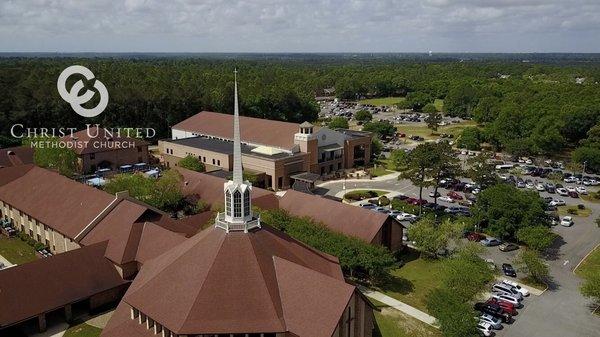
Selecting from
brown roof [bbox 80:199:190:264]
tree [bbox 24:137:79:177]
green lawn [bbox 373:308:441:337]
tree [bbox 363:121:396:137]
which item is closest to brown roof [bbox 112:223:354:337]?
brown roof [bbox 80:199:190:264]

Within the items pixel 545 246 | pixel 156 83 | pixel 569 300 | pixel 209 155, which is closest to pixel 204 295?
pixel 569 300

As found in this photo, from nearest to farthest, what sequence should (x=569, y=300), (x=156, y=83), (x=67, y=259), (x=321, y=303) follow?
(x=321, y=303)
(x=67, y=259)
(x=569, y=300)
(x=156, y=83)

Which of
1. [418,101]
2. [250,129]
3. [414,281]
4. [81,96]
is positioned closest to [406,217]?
[414,281]

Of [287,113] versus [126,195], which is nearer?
[126,195]

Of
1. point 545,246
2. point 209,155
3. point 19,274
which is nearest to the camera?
point 19,274

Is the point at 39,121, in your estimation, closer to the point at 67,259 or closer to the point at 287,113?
the point at 287,113

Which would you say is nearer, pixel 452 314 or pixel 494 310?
pixel 452 314

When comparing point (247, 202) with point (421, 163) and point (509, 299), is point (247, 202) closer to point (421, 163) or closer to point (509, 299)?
point (509, 299)
